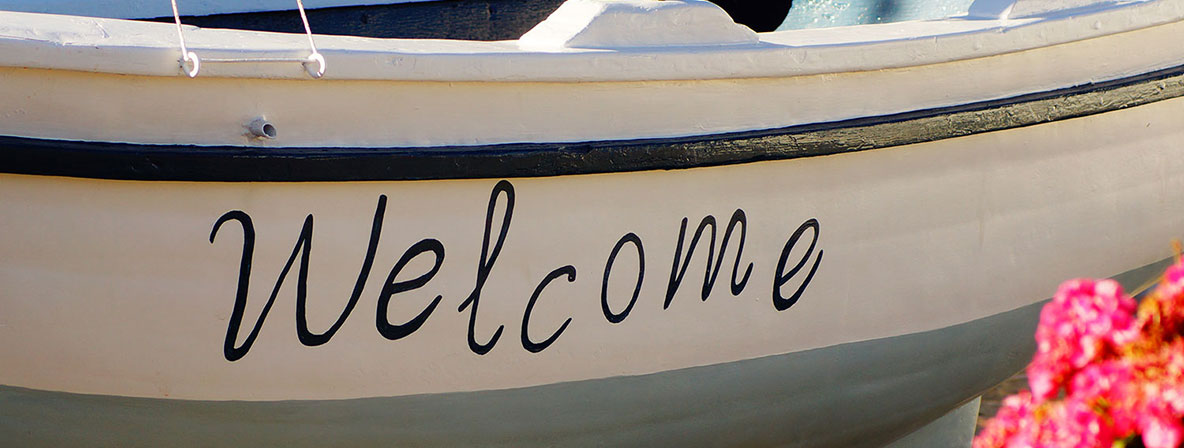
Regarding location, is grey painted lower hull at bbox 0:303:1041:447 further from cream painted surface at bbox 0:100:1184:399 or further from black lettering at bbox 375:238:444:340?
black lettering at bbox 375:238:444:340

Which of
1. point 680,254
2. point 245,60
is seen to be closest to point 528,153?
point 680,254

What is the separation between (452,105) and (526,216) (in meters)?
0.21

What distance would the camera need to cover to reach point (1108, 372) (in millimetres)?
951

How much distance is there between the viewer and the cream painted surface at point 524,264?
1672 mm

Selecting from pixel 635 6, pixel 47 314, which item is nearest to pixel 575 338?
pixel 635 6

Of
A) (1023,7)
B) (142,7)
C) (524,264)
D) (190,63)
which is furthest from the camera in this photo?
(142,7)

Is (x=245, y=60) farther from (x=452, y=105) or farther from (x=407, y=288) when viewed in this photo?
(x=407, y=288)

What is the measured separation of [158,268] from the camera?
168 centimetres

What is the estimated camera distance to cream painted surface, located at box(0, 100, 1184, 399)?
1672mm

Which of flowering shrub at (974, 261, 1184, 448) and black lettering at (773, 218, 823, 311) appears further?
black lettering at (773, 218, 823, 311)

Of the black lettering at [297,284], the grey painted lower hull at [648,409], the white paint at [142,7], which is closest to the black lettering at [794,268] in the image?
the grey painted lower hull at [648,409]

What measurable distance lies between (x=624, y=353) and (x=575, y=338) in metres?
0.10

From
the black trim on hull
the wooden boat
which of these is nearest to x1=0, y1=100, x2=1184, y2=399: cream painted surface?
the wooden boat

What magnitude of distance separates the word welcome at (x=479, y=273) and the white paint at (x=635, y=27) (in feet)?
0.83
